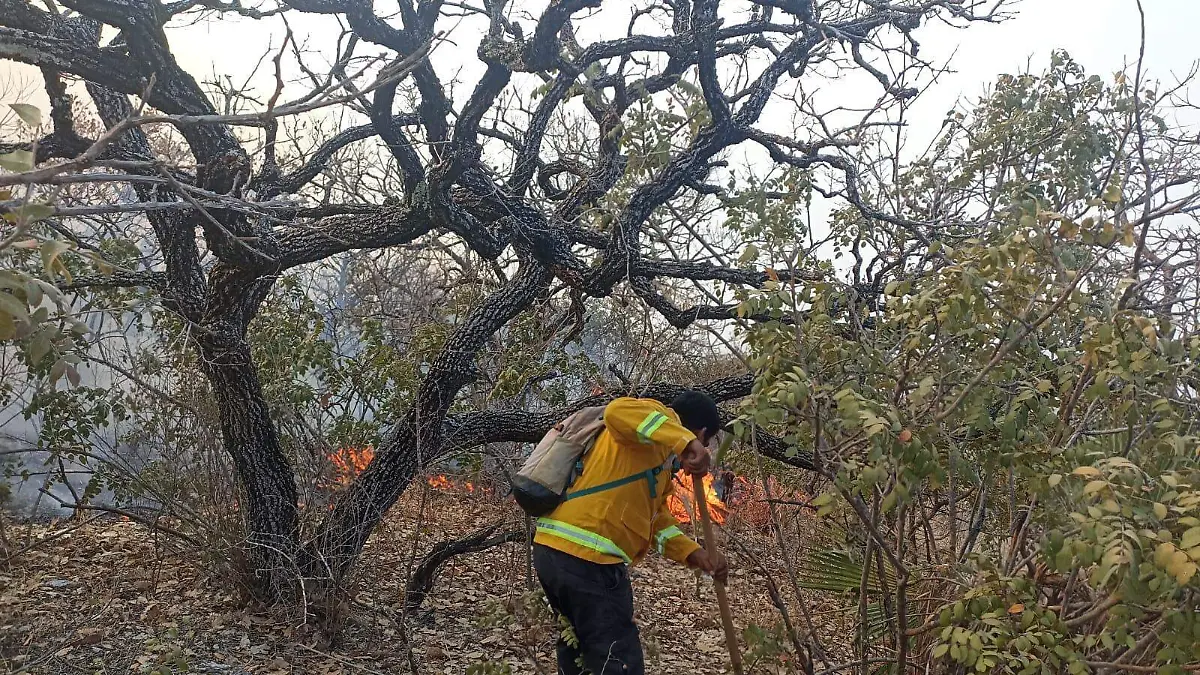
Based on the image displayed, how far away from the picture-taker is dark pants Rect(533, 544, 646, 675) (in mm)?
3332

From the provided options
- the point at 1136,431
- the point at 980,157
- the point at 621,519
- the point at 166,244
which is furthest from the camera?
the point at 980,157

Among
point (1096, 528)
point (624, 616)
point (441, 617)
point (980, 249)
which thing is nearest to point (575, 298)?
point (441, 617)

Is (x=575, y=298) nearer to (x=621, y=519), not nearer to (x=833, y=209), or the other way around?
(x=833, y=209)

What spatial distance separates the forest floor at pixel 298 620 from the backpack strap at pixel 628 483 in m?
0.65

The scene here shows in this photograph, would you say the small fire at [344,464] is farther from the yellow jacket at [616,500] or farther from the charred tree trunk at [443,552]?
the yellow jacket at [616,500]

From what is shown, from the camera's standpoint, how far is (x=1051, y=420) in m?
2.65

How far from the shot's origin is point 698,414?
348 cm

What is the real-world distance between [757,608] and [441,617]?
253cm

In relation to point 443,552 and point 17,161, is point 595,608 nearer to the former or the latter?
point 17,161

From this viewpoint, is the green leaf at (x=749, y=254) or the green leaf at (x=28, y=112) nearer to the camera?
the green leaf at (x=28, y=112)

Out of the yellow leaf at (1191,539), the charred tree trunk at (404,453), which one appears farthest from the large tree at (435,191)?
the yellow leaf at (1191,539)

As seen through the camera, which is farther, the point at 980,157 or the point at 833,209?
the point at 833,209

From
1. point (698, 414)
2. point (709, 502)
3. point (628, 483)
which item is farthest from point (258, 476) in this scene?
point (698, 414)

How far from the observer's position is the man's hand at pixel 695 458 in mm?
3010
